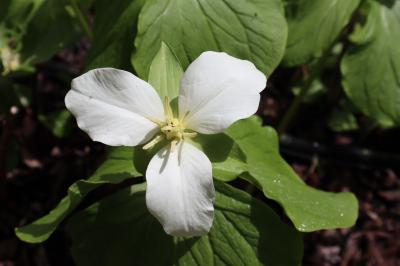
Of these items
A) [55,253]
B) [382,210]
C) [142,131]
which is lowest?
[382,210]

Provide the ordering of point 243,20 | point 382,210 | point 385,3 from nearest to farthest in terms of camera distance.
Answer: point 243,20, point 385,3, point 382,210

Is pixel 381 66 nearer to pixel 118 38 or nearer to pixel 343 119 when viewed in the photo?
pixel 343 119

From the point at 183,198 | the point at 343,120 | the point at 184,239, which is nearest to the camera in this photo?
the point at 183,198

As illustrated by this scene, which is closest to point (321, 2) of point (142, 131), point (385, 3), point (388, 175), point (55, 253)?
point (385, 3)

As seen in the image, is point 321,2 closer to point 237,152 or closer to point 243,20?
point 243,20

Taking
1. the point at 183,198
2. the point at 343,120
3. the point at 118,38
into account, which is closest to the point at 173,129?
the point at 183,198

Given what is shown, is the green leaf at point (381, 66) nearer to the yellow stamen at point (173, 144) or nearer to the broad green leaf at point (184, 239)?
the broad green leaf at point (184, 239)

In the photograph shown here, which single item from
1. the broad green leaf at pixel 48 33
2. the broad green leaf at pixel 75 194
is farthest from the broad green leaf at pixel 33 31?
the broad green leaf at pixel 75 194
